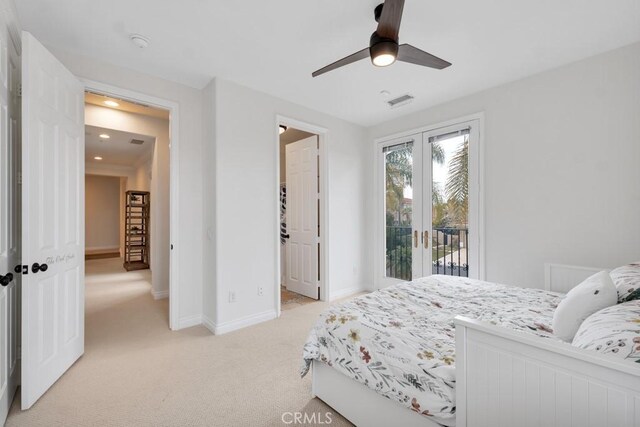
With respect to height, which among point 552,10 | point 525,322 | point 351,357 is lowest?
point 351,357

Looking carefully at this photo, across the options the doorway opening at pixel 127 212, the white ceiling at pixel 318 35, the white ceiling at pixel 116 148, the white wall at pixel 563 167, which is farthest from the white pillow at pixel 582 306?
the white ceiling at pixel 116 148

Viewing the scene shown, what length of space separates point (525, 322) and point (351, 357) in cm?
99

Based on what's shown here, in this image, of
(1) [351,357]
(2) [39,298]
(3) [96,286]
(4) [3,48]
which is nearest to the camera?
(1) [351,357]

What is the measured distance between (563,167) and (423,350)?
251cm

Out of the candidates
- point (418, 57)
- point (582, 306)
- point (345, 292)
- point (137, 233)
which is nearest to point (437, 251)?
point (345, 292)

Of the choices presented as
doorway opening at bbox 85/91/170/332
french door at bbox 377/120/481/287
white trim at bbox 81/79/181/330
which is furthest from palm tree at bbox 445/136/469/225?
doorway opening at bbox 85/91/170/332

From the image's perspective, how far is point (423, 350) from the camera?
1.38 m

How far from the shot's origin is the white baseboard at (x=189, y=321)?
10.1 ft

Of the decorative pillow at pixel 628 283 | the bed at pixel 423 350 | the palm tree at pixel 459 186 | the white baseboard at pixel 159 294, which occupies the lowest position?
the white baseboard at pixel 159 294

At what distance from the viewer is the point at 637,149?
2338 mm

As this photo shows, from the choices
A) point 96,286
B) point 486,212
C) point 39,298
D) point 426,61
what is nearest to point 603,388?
point 426,61

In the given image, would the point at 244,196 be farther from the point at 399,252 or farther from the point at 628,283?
the point at 628,283

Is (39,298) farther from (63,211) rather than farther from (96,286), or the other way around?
(96,286)

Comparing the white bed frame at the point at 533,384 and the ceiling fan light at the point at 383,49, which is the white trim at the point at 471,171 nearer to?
the ceiling fan light at the point at 383,49
